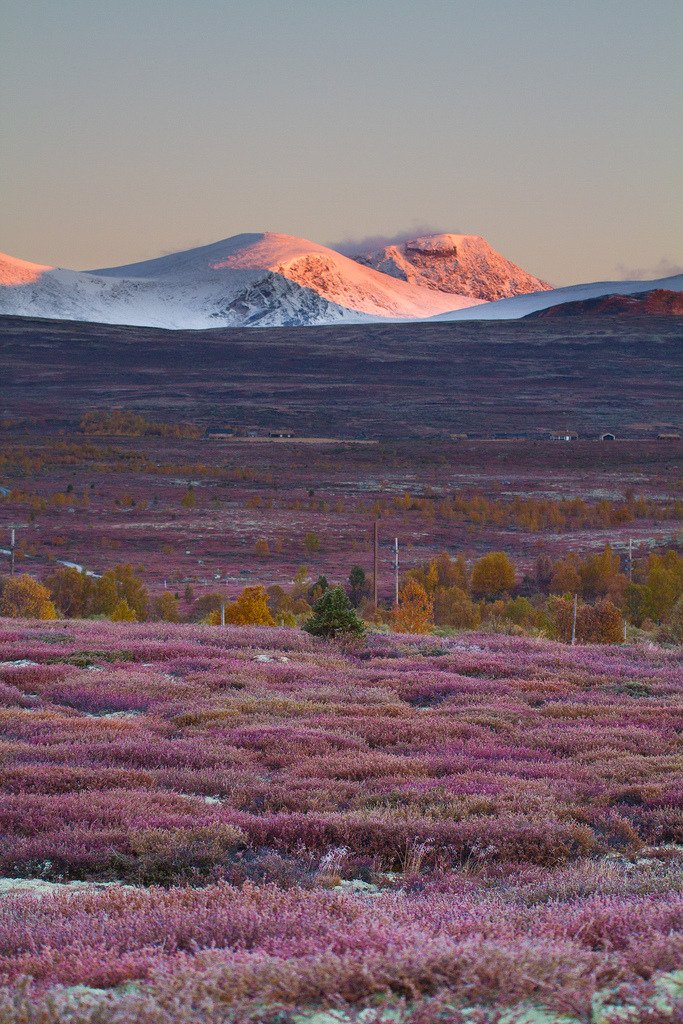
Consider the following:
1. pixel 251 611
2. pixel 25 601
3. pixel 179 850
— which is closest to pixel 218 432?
pixel 25 601

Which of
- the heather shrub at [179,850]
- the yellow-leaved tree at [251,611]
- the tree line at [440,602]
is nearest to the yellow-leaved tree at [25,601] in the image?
the tree line at [440,602]

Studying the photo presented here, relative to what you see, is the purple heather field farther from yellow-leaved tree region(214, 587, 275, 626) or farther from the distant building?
the distant building

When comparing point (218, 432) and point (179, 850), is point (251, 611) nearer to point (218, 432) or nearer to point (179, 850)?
point (179, 850)

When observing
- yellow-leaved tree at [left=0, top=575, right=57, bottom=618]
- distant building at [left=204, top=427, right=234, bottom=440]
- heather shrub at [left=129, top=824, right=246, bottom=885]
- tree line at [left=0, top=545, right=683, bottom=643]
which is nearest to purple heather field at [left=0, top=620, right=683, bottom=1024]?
heather shrub at [left=129, top=824, right=246, bottom=885]

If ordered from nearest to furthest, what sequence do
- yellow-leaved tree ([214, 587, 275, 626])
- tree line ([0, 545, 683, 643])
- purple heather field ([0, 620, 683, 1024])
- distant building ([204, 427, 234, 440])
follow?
1. purple heather field ([0, 620, 683, 1024])
2. tree line ([0, 545, 683, 643])
3. yellow-leaved tree ([214, 587, 275, 626])
4. distant building ([204, 427, 234, 440])

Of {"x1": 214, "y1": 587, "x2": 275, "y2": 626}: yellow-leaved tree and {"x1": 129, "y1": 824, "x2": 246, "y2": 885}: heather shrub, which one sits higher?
{"x1": 129, "y1": 824, "x2": 246, "y2": 885}: heather shrub

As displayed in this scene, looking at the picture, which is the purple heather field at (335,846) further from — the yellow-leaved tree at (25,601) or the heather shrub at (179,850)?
the yellow-leaved tree at (25,601)

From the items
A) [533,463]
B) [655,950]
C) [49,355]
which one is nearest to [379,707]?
[655,950]

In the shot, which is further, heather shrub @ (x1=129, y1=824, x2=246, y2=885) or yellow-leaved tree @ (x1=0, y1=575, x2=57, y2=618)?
yellow-leaved tree @ (x1=0, y1=575, x2=57, y2=618)

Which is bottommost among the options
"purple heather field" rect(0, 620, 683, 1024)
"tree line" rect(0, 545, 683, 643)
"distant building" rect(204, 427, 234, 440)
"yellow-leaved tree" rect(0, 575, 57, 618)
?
"tree line" rect(0, 545, 683, 643)

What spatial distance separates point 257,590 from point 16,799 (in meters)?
23.9

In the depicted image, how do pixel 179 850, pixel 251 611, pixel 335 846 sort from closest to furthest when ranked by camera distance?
pixel 179 850 → pixel 335 846 → pixel 251 611

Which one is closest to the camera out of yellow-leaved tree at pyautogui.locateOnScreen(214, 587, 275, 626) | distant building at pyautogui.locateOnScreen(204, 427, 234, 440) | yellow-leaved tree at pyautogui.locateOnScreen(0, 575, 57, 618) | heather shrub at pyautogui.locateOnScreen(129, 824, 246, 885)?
heather shrub at pyautogui.locateOnScreen(129, 824, 246, 885)

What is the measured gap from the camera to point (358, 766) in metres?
8.88
